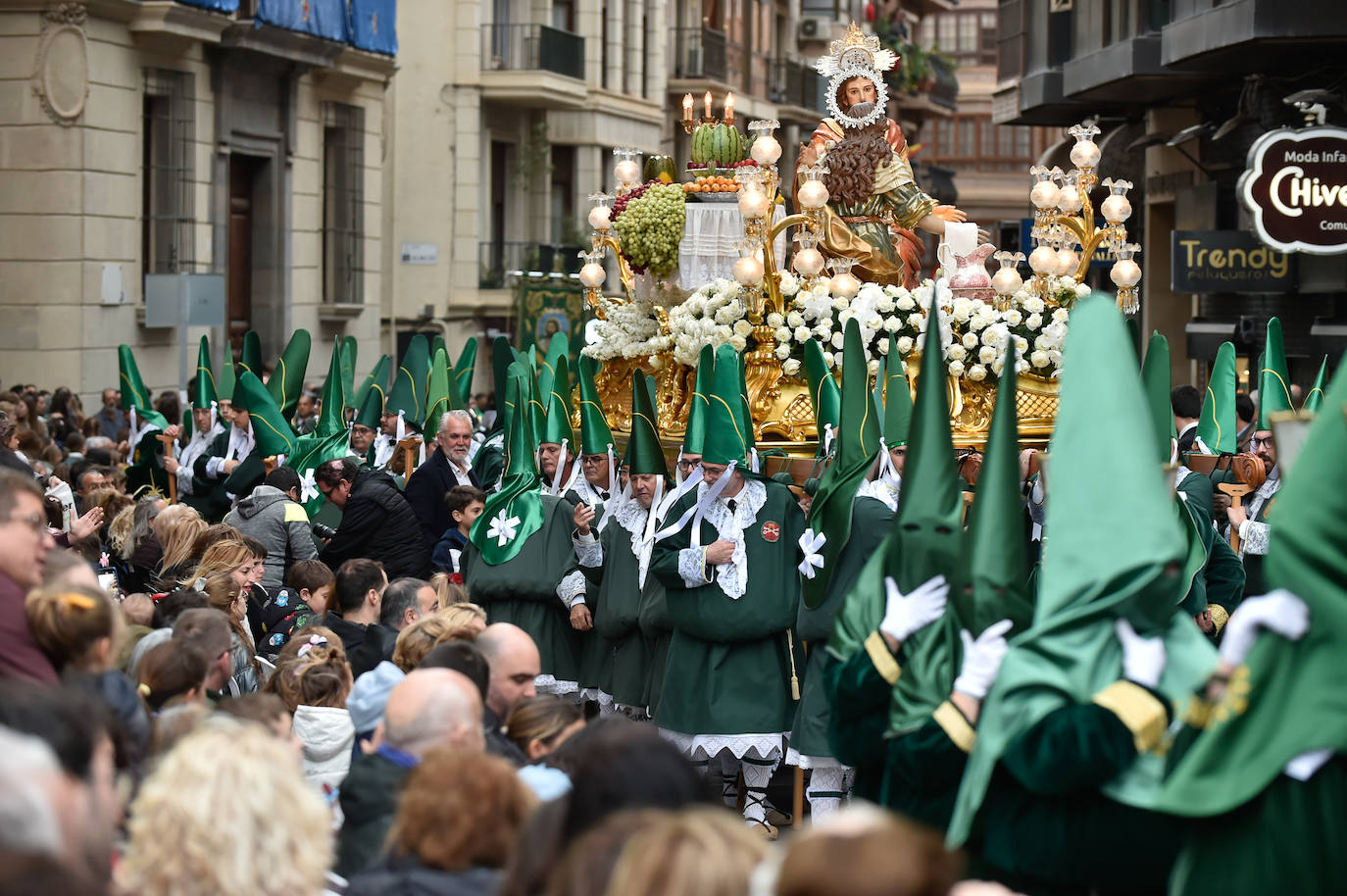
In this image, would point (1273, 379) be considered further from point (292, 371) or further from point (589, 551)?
point (292, 371)

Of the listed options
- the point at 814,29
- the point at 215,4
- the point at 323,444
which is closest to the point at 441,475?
the point at 323,444

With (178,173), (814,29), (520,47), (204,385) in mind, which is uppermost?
(814,29)

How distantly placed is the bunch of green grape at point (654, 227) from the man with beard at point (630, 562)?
2296 mm

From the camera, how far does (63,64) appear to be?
1950 cm

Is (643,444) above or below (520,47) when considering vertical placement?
below

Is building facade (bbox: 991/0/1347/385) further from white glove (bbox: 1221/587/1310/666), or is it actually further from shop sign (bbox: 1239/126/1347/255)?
white glove (bbox: 1221/587/1310/666)

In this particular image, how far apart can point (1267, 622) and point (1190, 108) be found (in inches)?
764

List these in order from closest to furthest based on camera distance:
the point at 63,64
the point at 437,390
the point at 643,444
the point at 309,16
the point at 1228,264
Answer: the point at 643,444 → the point at 437,390 → the point at 1228,264 → the point at 63,64 → the point at 309,16

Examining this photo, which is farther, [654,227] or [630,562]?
[654,227]

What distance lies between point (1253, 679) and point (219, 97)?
19.5m

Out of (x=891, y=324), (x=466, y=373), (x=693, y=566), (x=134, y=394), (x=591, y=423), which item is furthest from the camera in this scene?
(x=134, y=394)

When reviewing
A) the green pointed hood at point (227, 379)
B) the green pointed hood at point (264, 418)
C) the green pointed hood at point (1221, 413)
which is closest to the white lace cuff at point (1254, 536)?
the green pointed hood at point (1221, 413)

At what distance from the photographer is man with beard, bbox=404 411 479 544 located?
35.4 ft

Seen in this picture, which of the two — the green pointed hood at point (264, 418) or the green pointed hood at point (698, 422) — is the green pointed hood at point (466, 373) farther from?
the green pointed hood at point (698, 422)
